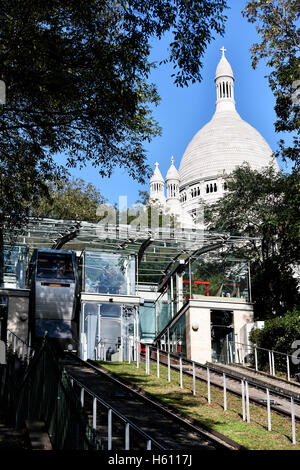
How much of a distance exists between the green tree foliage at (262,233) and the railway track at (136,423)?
41.7ft

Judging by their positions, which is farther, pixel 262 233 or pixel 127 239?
pixel 262 233

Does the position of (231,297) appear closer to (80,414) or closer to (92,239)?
(92,239)

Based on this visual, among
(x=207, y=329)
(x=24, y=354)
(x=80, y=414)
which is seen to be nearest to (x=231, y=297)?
(x=207, y=329)

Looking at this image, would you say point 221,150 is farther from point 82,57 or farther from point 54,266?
point 82,57

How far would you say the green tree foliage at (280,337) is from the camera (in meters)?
24.5

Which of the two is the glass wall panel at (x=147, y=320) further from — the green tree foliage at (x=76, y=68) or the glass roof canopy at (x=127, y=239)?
the green tree foliage at (x=76, y=68)

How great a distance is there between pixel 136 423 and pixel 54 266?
50.2 feet

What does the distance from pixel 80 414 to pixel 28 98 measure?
32.2ft

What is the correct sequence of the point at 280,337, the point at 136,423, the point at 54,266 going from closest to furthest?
the point at 136,423
the point at 280,337
the point at 54,266

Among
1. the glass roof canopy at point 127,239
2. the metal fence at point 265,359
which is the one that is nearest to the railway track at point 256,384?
the metal fence at point 265,359

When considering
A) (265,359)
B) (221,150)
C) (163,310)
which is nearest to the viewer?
(265,359)

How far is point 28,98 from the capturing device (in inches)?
633

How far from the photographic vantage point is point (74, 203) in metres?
40.5

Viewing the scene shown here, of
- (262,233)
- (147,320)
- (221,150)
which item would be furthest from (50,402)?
(221,150)
